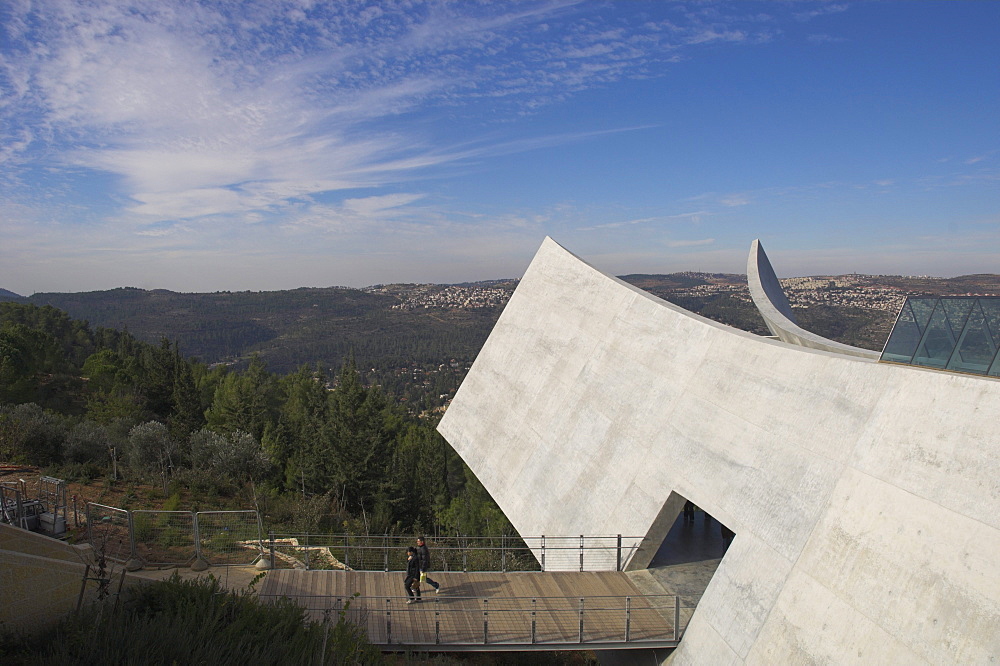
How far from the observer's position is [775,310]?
53.0 ft

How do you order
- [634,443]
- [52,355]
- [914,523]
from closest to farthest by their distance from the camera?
[914,523], [634,443], [52,355]

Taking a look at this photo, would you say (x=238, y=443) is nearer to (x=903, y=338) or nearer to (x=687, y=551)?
(x=687, y=551)

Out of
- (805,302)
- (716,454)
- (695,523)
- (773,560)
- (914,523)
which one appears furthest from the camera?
(805,302)

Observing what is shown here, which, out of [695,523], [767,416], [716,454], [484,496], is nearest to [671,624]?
[716,454]

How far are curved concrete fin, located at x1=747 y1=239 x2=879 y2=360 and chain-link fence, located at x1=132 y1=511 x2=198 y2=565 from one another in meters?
12.7

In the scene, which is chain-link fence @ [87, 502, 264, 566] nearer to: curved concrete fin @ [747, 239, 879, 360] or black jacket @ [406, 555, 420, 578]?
black jacket @ [406, 555, 420, 578]

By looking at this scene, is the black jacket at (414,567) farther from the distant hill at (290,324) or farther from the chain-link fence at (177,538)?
the distant hill at (290,324)

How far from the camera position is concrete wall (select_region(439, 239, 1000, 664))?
18.8ft

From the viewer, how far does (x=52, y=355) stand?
1388 inches

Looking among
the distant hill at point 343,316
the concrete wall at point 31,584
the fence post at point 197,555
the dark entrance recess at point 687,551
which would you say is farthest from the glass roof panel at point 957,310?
the distant hill at point 343,316

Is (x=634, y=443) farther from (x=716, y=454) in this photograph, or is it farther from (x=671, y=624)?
(x=671, y=624)

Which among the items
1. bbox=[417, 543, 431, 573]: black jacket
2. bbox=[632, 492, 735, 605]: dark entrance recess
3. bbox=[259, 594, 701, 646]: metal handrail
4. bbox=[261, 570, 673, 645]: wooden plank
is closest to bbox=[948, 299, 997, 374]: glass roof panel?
bbox=[632, 492, 735, 605]: dark entrance recess

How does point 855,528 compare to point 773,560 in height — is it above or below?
above

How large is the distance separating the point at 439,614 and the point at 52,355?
37.7 metres
